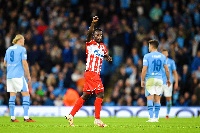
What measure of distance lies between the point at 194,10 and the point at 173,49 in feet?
10.6

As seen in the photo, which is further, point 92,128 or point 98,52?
point 98,52

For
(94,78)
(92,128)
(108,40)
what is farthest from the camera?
(108,40)

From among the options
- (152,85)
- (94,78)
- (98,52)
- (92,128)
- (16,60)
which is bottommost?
(92,128)

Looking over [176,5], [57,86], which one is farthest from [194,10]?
[57,86]

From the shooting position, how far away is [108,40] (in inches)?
835

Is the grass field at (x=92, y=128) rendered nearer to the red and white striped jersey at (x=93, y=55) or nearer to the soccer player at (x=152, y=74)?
the soccer player at (x=152, y=74)

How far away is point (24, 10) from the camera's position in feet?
76.3

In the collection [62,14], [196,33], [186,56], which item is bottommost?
[186,56]

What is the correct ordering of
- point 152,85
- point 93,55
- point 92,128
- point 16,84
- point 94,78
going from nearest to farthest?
point 92,128 → point 94,78 → point 93,55 → point 16,84 → point 152,85

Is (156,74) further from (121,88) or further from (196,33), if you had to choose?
(196,33)

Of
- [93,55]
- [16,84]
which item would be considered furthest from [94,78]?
[16,84]

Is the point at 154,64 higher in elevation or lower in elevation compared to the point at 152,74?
higher

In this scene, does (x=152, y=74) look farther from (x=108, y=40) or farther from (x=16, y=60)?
(x=108, y=40)

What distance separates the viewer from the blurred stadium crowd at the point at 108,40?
1903 cm
